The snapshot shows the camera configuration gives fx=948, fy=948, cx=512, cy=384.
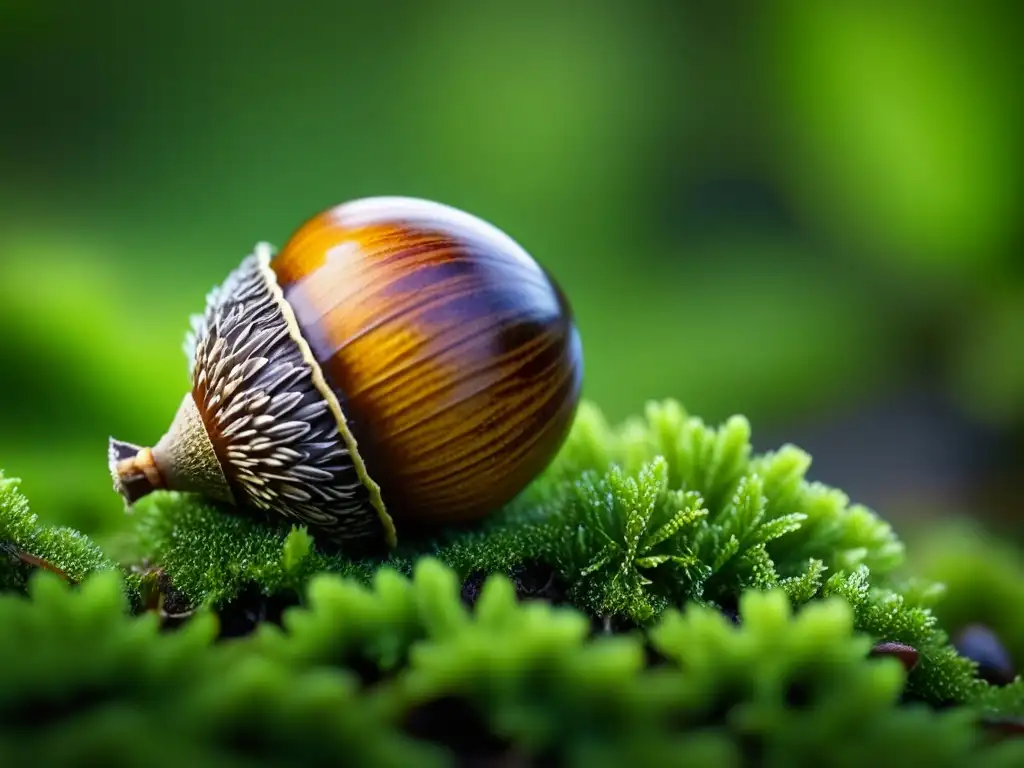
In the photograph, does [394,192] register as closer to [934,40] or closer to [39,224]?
[39,224]

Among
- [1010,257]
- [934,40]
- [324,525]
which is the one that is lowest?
[324,525]

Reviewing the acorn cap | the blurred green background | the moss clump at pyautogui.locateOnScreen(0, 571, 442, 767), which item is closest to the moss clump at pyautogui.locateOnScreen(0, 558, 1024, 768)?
the moss clump at pyautogui.locateOnScreen(0, 571, 442, 767)

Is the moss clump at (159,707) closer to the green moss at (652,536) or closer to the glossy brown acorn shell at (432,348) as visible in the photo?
the green moss at (652,536)

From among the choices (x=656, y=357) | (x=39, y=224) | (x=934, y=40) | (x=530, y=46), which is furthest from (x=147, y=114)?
(x=934, y=40)

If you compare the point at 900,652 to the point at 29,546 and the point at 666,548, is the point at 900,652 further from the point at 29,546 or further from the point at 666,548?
the point at 29,546

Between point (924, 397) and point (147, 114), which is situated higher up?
point (924, 397)

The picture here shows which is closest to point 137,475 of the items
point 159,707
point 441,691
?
point 159,707

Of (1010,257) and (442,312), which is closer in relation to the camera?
(442,312)
